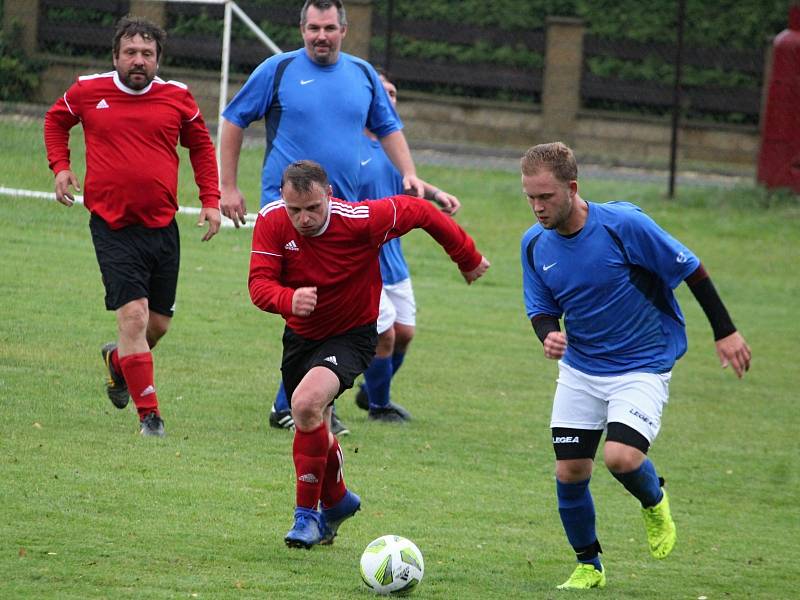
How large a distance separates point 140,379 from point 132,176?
114 cm

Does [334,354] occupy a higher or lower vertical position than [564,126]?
lower

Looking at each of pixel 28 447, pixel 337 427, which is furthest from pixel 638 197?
pixel 28 447

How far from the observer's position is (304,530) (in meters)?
5.84

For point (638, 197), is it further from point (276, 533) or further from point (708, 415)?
point (276, 533)

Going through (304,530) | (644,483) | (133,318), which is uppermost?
(133,318)

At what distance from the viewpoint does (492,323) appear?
13219 mm

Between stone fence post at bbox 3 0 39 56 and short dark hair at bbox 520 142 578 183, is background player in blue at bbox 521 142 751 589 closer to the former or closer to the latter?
short dark hair at bbox 520 142 578 183

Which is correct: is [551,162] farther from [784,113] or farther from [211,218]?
[784,113]

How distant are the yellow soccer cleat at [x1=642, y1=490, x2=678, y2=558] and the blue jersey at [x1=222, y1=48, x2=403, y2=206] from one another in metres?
2.98

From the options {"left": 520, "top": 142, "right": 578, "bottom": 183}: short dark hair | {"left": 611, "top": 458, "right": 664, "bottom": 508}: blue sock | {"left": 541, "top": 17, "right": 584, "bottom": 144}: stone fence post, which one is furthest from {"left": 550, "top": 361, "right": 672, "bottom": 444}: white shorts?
{"left": 541, "top": 17, "right": 584, "bottom": 144}: stone fence post

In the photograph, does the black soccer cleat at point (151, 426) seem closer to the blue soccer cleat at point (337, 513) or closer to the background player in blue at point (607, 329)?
the blue soccer cleat at point (337, 513)

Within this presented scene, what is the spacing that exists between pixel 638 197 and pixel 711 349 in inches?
262

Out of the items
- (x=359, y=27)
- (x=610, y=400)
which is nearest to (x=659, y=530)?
(x=610, y=400)

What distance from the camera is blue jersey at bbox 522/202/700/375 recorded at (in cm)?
582
